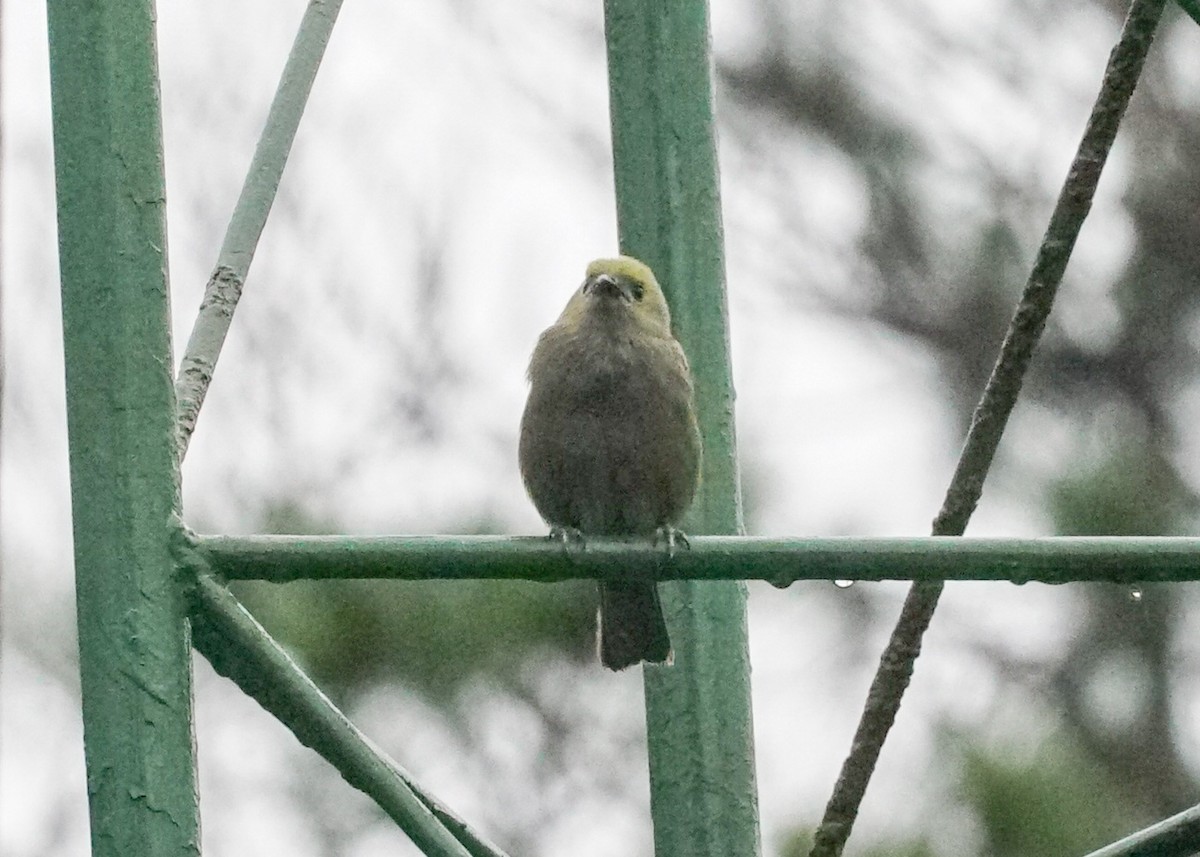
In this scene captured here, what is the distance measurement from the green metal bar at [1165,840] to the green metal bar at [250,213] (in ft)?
4.44

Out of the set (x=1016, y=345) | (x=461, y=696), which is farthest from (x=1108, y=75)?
(x=461, y=696)

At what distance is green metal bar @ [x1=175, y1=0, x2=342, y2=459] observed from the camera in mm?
2973

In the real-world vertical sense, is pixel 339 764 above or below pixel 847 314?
below

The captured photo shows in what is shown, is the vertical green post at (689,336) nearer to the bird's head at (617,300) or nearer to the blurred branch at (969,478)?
the blurred branch at (969,478)

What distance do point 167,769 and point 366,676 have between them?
4.36 m

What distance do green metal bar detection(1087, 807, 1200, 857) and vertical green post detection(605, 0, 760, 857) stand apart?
681mm

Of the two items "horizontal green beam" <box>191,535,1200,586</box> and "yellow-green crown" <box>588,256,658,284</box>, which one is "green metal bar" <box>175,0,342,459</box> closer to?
"horizontal green beam" <box>191,535,1200,586</box>

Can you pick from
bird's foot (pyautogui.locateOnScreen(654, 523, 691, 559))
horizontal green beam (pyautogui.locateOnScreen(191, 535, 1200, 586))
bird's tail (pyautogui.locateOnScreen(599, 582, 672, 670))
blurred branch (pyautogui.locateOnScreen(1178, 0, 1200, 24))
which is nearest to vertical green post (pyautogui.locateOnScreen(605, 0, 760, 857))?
bird's tail (pyautogui.locateOnScreen(599, 582, 672, 670))

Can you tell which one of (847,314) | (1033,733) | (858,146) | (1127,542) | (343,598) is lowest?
(1127,542)

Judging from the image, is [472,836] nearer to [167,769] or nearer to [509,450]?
[167,769]

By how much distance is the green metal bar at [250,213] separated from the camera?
2973 mm

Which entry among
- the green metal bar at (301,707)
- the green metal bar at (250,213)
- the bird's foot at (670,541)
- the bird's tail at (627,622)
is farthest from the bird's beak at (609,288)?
the green metal bar at (301,707)

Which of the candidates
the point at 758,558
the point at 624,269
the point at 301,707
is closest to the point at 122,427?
the point at 301,707

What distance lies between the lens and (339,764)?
256 cm
